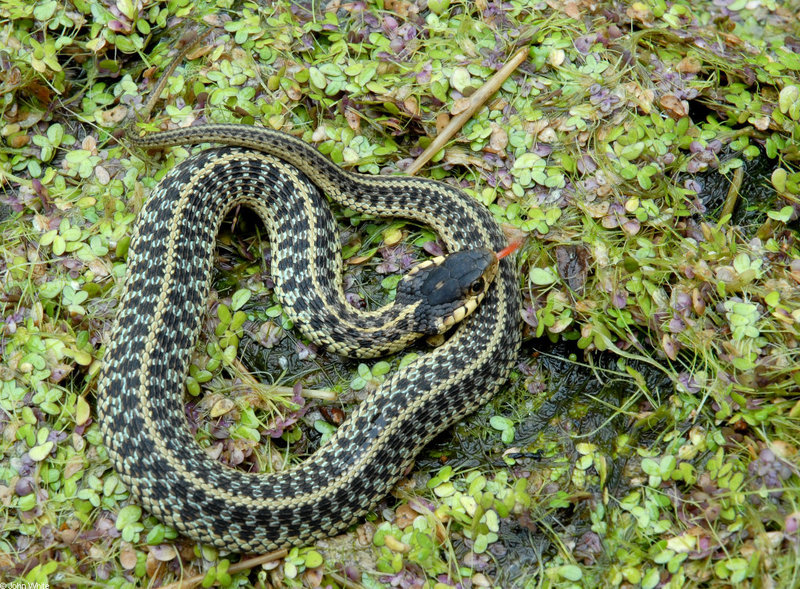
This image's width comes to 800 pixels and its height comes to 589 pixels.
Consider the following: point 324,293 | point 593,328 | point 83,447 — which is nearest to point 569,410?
point 593,328

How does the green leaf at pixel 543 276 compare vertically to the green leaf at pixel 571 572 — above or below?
above

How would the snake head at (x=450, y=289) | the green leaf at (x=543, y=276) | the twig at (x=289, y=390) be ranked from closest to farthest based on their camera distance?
1. the snake head at (x=450, y=289)
2. the twig at (x=289, y=390)
3. the green leaf at (x=543, y=276)

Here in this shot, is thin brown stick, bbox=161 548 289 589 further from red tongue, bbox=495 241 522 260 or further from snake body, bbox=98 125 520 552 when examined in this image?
red tongue, bbox=495 241 522 260

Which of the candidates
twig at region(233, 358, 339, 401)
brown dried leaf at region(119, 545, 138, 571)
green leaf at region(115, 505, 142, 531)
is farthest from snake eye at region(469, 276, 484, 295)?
brown dried leaf at region(119, 545, 138, 571)

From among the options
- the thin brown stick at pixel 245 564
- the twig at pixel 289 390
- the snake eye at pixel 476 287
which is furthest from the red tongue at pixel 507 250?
the thin brown stick at pixel 245 564

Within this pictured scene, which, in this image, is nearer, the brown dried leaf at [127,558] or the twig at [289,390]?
the brown dried leaf at [127,558]

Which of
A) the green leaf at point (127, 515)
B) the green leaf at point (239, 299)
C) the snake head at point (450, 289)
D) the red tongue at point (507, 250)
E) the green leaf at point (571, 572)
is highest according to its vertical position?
the red tongue at point (507, 250)

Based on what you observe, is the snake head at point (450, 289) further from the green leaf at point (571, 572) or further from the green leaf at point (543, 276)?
the green leaf at point (571, 572)

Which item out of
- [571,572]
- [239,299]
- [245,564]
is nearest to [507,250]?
[239,299]
